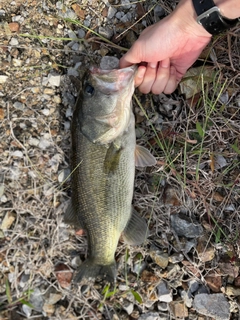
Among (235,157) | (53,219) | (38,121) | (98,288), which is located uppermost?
(38,121)

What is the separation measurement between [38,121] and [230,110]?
184 centimetres

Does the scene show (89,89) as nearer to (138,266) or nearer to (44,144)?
Result: (44,144)

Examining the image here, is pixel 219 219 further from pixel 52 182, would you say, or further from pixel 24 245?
pixel 24 245

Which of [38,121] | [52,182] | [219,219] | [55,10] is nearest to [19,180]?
[52,182]

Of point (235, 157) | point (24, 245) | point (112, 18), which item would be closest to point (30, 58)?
point (112, 18)

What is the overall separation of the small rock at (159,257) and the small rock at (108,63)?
1761 millimetres

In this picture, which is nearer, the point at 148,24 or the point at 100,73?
the point at 100,73

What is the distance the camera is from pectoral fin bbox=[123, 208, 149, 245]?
11.4 feet

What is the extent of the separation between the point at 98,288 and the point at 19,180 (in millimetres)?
1251

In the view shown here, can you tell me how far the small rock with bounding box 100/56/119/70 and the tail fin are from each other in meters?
1.80

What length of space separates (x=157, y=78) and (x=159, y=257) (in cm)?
166

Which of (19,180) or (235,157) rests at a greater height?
(19,180)

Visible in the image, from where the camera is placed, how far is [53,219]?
3.61 m

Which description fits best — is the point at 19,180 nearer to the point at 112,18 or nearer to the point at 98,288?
the point at 98,288
